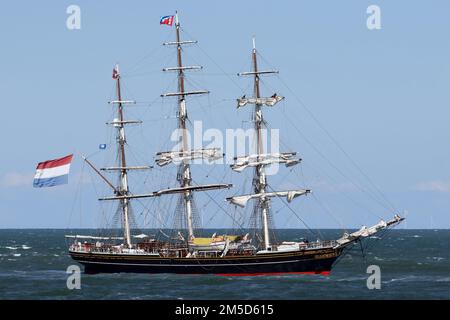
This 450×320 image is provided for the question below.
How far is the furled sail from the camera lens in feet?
282

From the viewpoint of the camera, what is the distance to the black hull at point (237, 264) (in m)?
81.8

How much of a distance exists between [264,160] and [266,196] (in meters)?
3.40

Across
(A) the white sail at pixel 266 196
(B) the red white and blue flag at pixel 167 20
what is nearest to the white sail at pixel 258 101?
(A) the white sail at pixel 266 196

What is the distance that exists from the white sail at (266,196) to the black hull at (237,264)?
6136 millimetres

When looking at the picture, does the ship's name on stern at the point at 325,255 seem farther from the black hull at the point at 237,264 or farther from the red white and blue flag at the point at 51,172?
the red white and blue flag at the point at 51,172

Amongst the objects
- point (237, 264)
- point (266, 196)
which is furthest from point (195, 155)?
point (237, 264)

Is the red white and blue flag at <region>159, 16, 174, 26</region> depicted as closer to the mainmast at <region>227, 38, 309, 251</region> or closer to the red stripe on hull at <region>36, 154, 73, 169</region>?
the mainmast at <region>227, 38, 309, 251</region>

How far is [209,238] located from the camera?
8588 centimetres

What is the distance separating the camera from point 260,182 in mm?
86625

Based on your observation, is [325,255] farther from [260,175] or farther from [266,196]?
[260,175]

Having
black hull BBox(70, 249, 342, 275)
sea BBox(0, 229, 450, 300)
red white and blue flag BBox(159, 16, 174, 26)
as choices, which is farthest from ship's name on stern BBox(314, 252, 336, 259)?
red white and blue flag BBox(159, 16, 174, 26)
